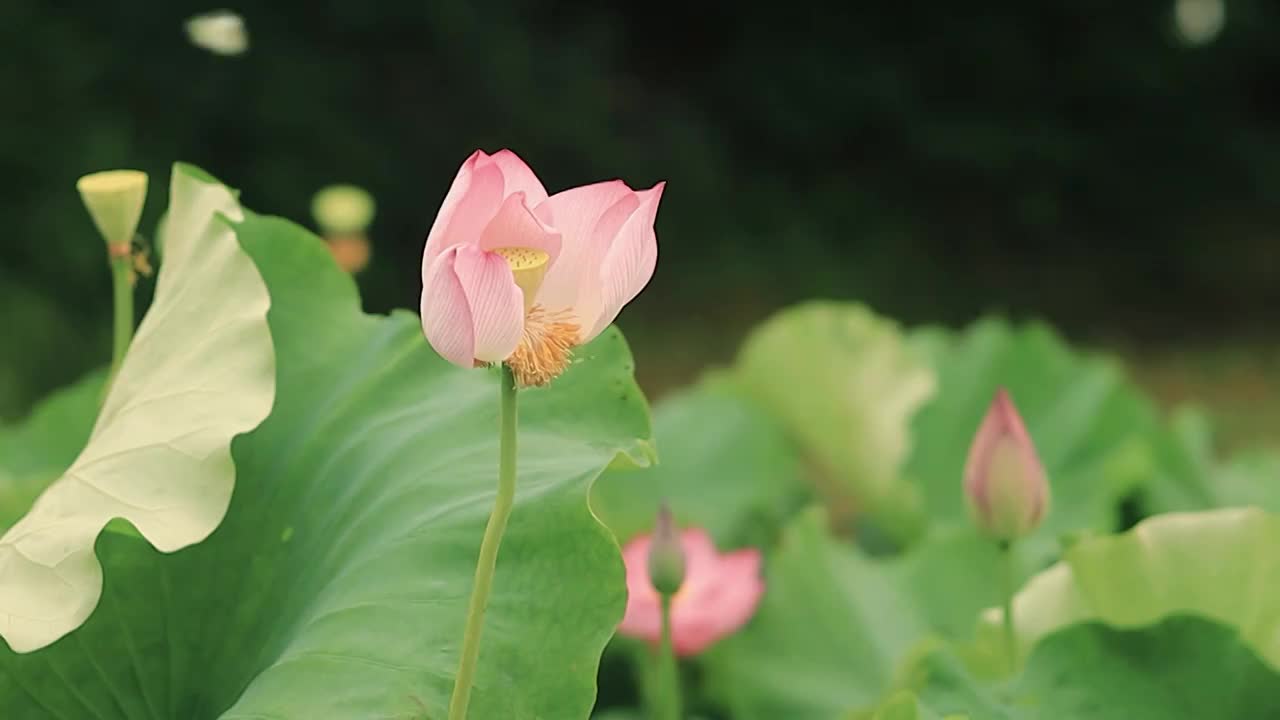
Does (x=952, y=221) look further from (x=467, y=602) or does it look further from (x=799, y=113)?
(x=467, y=602)

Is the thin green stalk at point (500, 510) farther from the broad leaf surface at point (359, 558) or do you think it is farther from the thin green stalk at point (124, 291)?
the thin green stalk at point (124, 291)

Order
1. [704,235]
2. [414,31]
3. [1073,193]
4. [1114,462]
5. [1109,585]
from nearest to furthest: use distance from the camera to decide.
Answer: [1109,585]
[1114,462]
[414,31]
[704,235]
[1073,193]

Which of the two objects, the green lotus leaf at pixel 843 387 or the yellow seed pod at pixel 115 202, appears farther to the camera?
the green lotus leaf at pixel 843 387

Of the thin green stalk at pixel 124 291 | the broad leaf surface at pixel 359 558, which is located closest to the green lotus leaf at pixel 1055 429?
the broad leaf surface at pixel 359 558

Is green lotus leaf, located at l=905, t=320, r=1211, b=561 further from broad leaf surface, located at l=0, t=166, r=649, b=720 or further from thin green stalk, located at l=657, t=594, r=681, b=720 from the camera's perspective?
broad leaf surface, located at l=0, t=166, r=649, b=720

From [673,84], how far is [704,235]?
1030 mm

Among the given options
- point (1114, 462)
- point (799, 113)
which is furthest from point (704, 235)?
point (1114, 462)

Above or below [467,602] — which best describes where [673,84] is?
above

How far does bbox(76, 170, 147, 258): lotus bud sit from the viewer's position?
0.82m

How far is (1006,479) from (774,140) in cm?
729

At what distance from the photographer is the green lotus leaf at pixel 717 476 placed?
1.53 metres

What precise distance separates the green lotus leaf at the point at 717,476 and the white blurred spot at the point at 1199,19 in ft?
23.0

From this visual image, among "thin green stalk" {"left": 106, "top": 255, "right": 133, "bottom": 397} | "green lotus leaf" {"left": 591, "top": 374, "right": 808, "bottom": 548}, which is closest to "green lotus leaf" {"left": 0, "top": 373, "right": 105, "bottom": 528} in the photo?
"thin green stalk" {"left": 106, "top": 255, "right": 133, "bottom": 397}

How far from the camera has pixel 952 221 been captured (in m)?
8.01
